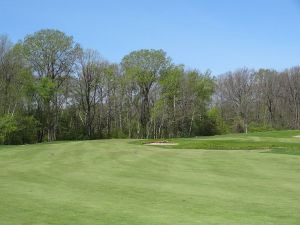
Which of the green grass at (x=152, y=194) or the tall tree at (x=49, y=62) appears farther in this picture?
the tall tree at (x=49, y=62)

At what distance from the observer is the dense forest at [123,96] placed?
2472 inches

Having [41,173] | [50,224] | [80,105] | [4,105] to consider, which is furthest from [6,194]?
[80,105]

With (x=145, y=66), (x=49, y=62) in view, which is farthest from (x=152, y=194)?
(x=145, y=66)

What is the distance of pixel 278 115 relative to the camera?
9344 centimetres

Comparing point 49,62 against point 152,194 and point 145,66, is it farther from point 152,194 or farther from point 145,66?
point 152,194

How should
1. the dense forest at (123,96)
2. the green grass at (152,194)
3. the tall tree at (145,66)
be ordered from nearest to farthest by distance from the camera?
1. the green grass at (152,194)
2. the dense forest at (123,96)
3. the tall tree at (145,66)

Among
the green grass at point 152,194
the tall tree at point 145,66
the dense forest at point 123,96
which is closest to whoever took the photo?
the green grass at point 152,194

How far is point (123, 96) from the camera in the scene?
77.7 meters

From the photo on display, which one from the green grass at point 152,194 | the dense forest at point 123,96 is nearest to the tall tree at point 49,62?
the dense forest at point 123,96

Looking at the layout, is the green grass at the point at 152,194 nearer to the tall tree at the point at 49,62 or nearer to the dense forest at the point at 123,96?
the dense forest at the point at 123,96

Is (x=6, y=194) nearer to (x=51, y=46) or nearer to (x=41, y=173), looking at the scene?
(x=41, y=173)

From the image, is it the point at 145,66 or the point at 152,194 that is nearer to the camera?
the point at 152,194

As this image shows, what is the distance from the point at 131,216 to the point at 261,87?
287 feet

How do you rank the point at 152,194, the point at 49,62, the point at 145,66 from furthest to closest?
the point at 145,66 < the point at 49,62 < the point at 152,194
